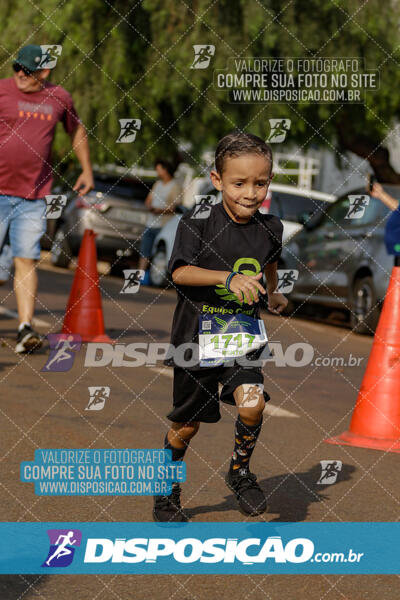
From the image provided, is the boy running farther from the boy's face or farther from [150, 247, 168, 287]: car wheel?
[150, 247, 168, 287]: car wheel

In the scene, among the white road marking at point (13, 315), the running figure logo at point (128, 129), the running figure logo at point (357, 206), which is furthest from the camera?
the running figure logo at point (357, 206)

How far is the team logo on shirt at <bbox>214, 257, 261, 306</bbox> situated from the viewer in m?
4.70

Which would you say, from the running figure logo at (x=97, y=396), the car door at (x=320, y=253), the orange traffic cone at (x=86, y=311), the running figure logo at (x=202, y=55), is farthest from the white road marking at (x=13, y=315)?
the running figure logo at (x=202, y=55)

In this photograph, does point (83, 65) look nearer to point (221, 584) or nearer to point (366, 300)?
point (366, 300)

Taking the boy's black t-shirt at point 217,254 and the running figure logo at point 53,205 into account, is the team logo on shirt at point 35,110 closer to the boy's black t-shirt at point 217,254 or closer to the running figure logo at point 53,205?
the running figure logo at point 53,205

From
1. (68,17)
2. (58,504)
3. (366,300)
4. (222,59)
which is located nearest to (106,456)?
(58,504)

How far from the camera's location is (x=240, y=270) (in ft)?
15.4

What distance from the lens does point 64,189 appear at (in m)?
21.5

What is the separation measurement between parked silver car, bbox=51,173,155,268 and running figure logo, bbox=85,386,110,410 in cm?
1112

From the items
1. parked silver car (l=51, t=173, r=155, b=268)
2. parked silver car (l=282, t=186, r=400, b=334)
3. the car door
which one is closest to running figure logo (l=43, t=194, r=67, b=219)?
parked silver car (l=282, t=186, r=400, b=334)

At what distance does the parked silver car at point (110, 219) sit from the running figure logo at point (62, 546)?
47.1 ft

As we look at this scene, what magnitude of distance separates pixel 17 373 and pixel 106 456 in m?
2.47

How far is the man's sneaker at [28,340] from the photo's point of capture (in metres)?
8.88

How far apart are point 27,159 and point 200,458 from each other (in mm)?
3596
